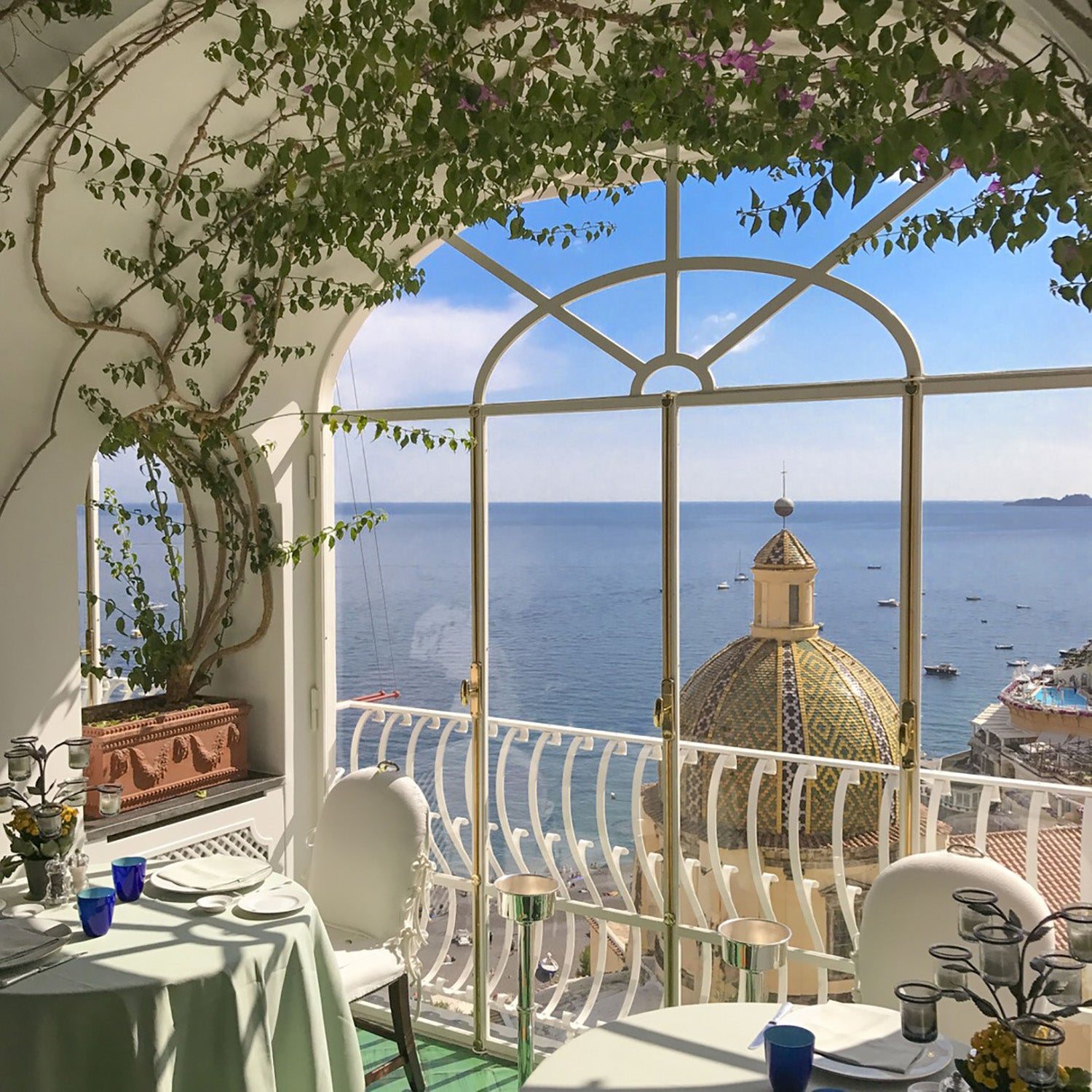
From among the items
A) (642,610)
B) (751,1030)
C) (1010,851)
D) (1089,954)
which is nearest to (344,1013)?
(751,1030)

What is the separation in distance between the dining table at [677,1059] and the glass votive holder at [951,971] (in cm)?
31

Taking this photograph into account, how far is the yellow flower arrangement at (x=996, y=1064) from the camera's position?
1.57 metres

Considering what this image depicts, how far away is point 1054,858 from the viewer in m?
3.52

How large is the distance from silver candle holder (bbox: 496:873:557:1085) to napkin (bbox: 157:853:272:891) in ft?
2.36

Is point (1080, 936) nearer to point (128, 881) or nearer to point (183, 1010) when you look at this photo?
point (183, 1010)

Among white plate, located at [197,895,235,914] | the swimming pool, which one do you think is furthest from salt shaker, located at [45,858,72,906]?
the swimming pool

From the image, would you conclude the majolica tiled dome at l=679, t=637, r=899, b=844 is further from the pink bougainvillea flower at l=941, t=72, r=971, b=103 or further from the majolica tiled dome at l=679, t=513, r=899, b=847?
the pink bougainvillea flower at l=941, t=72, r=971, b=103

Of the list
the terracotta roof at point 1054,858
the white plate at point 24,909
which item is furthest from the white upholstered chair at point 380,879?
the terracotta roof at point 1054,858

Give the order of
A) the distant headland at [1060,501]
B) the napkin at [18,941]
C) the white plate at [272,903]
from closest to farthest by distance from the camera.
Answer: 1. the napkin at [18,941]
2. the white plate at [272,903]
3. the distant headland at [1060,501]

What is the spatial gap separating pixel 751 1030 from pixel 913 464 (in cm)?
180

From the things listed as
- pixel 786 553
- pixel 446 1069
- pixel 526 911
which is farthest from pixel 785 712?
pixel 446 1069

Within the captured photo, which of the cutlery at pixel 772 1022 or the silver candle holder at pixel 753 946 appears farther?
the silver candle holder at pixel 753 946

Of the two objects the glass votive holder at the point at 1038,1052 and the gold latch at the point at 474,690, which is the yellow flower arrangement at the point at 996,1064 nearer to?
the glass votive holder at the point at 1038,1052

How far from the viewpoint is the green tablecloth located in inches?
94.0
